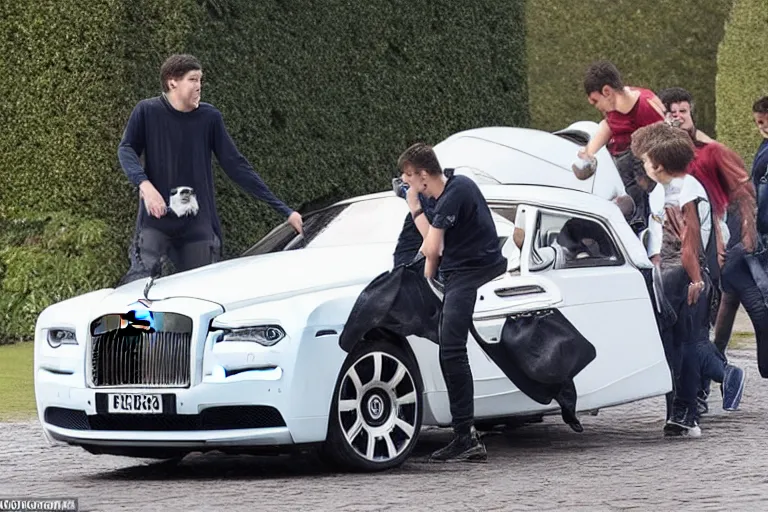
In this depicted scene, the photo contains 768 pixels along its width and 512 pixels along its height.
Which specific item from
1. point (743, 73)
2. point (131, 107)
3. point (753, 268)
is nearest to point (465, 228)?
point (753, 268)

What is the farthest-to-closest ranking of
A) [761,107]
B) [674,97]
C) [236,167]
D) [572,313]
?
[761,107], [674,97], [236,167], [572,313]

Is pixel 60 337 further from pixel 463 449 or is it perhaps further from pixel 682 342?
pixel 682 342

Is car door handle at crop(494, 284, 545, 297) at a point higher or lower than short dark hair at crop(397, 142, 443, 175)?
lower

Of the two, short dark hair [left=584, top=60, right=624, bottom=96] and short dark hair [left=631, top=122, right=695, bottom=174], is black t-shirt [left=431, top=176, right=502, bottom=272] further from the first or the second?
short dark hair [left=584, top=60, right=624, bottom=96]

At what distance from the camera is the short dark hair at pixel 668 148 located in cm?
1021

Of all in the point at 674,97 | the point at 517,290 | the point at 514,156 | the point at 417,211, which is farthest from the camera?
the point at 514,156

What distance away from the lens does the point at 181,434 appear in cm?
841

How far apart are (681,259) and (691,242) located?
0.11 meters

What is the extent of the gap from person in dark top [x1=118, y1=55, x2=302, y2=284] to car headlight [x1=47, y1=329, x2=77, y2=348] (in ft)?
3.36

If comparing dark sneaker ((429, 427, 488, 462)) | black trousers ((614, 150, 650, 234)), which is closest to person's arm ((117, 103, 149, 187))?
dark sneaker ((429, 427, 488, 462))

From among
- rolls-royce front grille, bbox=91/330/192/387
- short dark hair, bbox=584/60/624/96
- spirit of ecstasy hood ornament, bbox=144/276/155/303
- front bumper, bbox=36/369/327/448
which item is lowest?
front bumper, bbox=36/369/327/448

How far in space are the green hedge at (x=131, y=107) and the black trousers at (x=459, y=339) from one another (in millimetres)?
6108

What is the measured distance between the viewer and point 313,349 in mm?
8336

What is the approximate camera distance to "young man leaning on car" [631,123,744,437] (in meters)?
10.1
